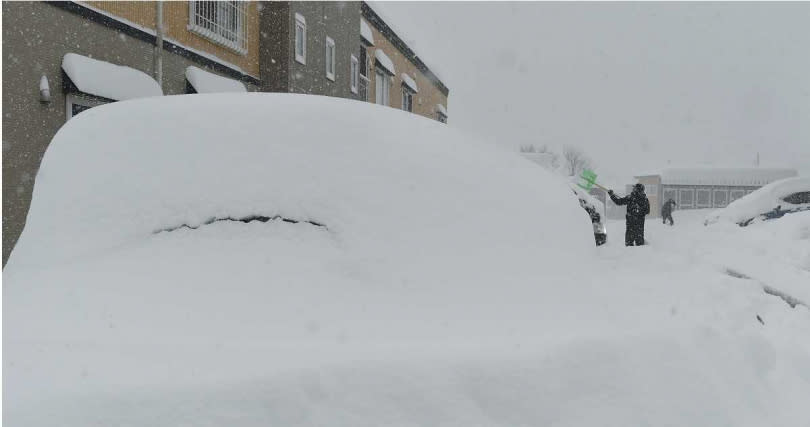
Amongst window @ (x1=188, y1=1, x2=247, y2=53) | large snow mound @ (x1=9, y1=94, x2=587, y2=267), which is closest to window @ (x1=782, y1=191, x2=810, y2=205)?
window @ (x1=188, y1=1, x2=247, y2=53)

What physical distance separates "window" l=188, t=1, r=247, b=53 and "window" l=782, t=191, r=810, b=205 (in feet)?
41.5

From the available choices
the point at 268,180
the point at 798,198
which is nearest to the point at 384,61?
the point at 798,198

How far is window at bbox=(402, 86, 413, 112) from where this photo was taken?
22922 mm

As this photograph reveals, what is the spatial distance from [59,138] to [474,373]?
2.53 m

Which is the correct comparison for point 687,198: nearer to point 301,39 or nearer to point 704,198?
point 704,198

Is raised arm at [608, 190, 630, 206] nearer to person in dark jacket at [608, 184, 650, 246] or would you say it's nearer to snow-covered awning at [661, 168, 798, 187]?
person in dark jacket at [608, 184, 650, 246]

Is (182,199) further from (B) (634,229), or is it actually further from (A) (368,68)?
(A) (368,68)

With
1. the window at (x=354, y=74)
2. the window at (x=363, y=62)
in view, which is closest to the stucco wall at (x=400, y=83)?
the window at (x=363, y=62)

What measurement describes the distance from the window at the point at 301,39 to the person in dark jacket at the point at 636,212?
28.3ft

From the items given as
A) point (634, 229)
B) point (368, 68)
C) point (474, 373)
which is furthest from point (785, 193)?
point (474, 373)

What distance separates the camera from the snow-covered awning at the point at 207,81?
11.6 m

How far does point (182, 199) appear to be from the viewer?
2.63m

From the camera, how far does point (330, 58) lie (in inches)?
670

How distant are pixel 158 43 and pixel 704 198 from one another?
38.1 meters
